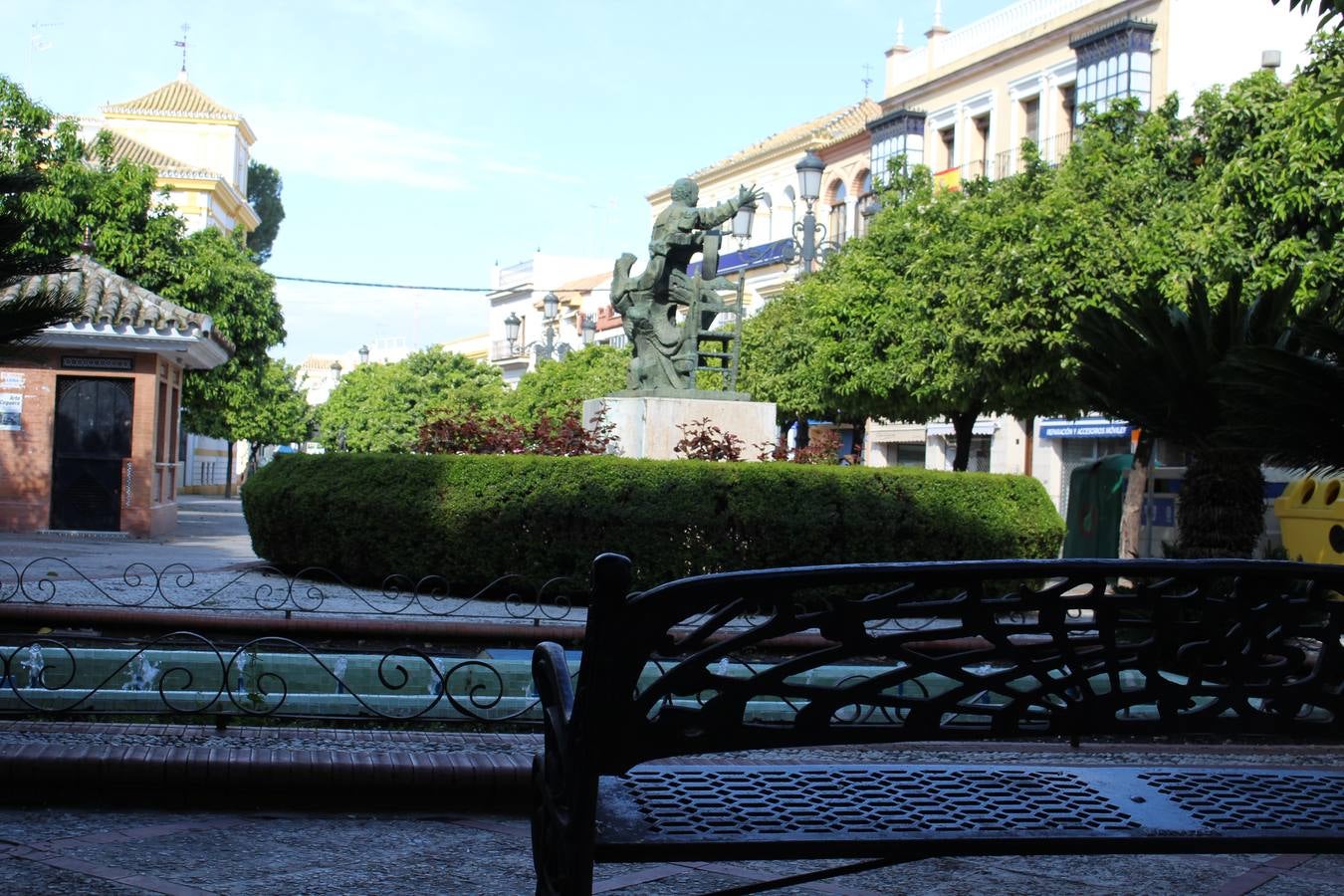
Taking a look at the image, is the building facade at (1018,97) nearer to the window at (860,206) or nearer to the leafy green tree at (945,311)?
the window at (860,206)

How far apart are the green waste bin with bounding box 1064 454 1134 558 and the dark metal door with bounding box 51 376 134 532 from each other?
13100 millimetres

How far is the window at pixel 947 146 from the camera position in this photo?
1761 inches

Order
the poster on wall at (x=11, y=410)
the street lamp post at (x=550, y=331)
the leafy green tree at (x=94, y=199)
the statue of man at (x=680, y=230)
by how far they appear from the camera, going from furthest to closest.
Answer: the street lamp post at (x=550, y=331), the leafy green tree at (x=94, y=199), the poster on wall at (x=11, y=410), the statue of man at (x=680, y=230)

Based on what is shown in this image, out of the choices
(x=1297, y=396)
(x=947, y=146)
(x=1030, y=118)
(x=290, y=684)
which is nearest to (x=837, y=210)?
(x=947, y=146)

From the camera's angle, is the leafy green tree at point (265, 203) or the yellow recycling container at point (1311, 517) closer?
the yellow recycling container at point (1311, 517)

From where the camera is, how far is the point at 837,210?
52469 mm

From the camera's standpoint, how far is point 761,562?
1252 cm

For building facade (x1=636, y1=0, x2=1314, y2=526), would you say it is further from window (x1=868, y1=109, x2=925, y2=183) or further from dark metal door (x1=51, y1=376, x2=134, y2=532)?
dark metal door (x1=51, y1=376, x2=134, y2=532)

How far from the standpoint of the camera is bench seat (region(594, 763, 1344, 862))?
8.50ft

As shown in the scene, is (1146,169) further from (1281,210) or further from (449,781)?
(449,781)

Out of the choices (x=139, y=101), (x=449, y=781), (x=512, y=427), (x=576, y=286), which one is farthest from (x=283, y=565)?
(x=576, y=286)

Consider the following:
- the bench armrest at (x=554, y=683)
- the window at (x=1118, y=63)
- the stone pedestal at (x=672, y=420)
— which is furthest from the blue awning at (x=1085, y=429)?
the bench armrest at (x=554, y=683)

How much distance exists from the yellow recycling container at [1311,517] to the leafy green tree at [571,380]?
36234 mm

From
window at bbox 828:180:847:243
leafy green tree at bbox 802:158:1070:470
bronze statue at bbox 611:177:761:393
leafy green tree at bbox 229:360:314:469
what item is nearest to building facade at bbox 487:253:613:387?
A: leafy green tree at bbox 229:360:314:469
